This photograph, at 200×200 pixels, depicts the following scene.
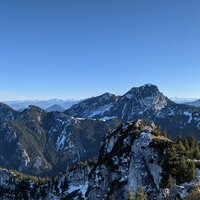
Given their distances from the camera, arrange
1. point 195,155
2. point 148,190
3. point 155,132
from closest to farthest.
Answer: point 148,190 < point 195,155 < point 155,132

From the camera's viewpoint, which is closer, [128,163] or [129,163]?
[129,163]

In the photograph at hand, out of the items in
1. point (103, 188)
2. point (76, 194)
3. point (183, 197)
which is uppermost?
point (183, 197)

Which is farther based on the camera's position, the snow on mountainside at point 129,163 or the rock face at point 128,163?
the rock face at point 128,163

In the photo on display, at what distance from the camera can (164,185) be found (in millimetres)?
87375

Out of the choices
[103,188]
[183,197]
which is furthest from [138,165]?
[183,197]

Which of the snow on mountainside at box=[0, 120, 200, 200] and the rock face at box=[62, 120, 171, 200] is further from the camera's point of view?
the rock face at box=[62, 120, 171, 200]

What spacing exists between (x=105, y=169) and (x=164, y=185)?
119 feet

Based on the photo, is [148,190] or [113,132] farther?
[113,132]

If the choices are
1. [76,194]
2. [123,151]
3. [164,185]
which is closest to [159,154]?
[164,185]

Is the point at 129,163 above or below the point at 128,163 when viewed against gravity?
above

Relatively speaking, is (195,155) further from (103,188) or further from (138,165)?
(103,188)

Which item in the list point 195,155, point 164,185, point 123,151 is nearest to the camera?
point 164,185

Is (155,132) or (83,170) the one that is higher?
(155,132)

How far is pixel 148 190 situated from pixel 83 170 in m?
103
